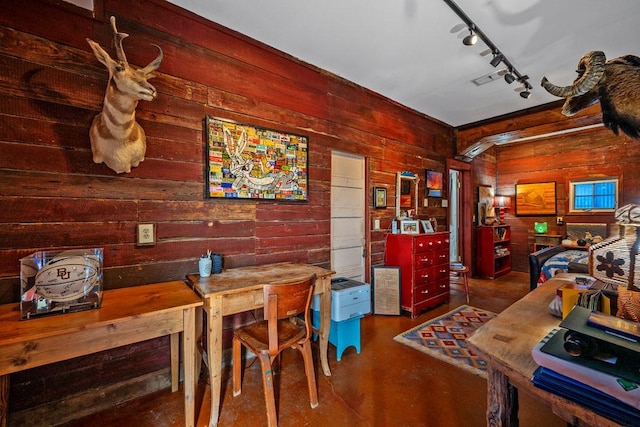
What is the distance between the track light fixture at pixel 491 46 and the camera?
2.19 m

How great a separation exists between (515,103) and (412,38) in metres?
2.41

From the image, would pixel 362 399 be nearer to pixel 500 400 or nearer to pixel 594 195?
pixel 500 400

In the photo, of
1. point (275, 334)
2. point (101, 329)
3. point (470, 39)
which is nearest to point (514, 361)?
point (275, 334)

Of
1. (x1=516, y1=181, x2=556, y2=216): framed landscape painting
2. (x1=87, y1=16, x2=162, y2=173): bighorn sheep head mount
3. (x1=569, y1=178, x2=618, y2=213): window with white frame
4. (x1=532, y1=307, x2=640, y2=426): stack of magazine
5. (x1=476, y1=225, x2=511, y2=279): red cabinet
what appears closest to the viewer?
(x1=532, y1=307, x2=640, y2=426): stack of magazine

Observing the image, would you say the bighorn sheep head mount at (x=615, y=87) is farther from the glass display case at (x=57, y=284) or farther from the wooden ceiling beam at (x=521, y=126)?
the wooden ceiling beam at (x=521, y=126)

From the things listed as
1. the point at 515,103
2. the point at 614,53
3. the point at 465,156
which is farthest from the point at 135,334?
the point at 465,156

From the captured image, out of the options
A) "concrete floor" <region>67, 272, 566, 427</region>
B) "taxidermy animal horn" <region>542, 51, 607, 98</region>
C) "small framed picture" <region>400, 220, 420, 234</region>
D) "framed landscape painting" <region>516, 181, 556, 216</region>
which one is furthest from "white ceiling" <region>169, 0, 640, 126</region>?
"framed landscape painting" <region>516, 181, 556, 216</region>

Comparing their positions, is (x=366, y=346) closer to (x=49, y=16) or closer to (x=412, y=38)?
(x=412, y=38)

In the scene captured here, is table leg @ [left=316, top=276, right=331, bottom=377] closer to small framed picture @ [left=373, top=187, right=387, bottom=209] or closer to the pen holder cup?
the pen holder cup

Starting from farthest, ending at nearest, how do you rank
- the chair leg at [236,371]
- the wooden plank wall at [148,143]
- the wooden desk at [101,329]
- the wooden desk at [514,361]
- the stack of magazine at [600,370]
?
the chair leg at [236,371] < the wooden plank wall at [148,143] < the wooden desk at [101,329] < the wooden desk at [514,361] < the stack of magazine at [600,370]

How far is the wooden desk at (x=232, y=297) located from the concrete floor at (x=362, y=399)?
20 centimetres

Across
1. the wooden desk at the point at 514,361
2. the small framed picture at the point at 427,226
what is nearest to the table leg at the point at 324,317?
the wooden desk at the point at 514,361

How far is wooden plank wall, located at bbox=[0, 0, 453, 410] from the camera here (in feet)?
5.46

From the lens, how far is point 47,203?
1728 millimetres
